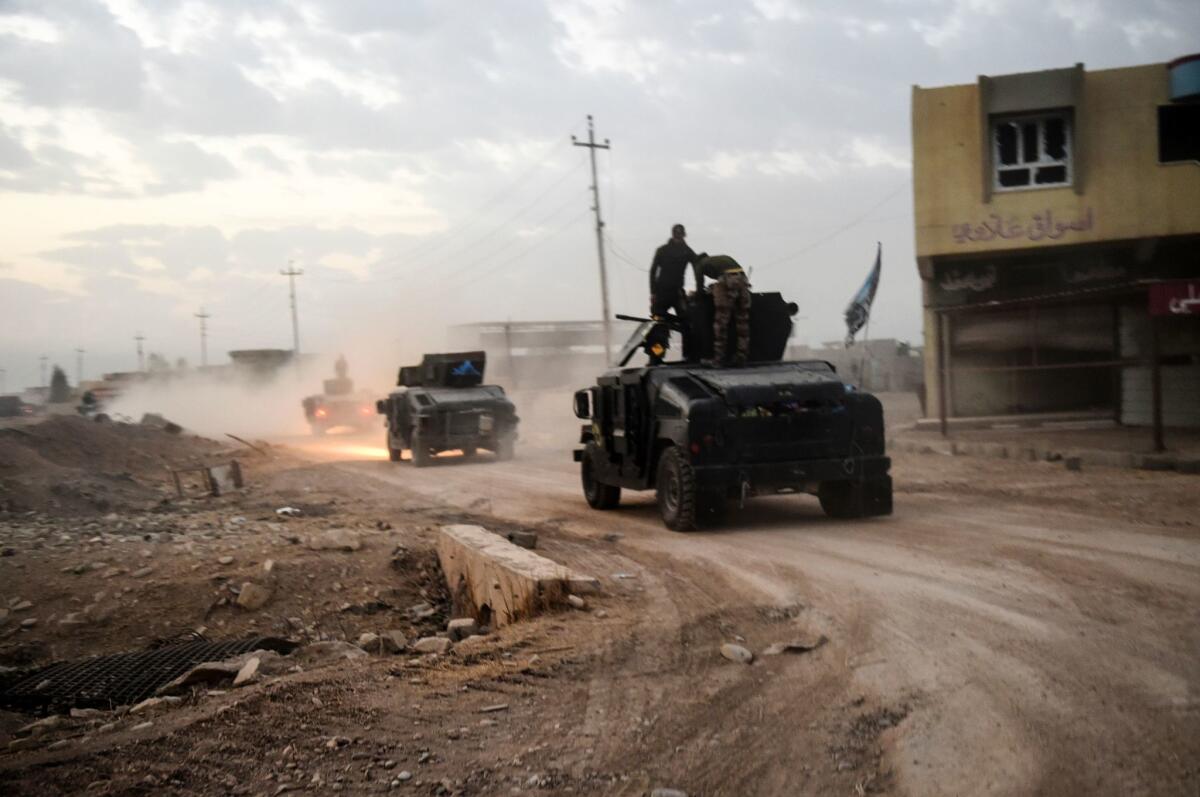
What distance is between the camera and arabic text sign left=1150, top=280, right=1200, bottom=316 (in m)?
14.2

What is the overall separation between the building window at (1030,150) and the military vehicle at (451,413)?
11.5 metres

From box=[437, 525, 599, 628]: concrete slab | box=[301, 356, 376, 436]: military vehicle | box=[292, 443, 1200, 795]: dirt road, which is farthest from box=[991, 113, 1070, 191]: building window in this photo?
box=[301, 356, 376, 436]: military vehicle

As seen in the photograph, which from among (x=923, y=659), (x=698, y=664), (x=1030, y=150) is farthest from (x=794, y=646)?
(x=1030, y=150)

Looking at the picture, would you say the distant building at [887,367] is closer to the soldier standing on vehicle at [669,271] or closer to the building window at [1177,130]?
the building window at [1177,130]

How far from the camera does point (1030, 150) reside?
23.5 meters

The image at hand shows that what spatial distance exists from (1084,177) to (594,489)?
1468 centimetres

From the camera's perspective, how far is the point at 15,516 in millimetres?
13156

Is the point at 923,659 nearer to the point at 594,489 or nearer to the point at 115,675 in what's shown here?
the point at 115,675

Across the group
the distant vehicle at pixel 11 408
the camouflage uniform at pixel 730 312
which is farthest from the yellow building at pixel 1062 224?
the distant vehicle at pixel 11 408

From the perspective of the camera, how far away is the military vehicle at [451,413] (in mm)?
22984

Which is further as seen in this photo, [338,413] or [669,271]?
[338,413]

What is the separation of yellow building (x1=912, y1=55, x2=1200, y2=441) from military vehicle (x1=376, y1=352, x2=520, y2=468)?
904cm

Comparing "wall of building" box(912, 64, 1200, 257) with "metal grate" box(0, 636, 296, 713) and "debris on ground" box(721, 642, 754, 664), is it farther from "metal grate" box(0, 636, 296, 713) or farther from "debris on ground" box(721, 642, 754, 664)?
"debris on ground" box(721, 642, 754, 664)

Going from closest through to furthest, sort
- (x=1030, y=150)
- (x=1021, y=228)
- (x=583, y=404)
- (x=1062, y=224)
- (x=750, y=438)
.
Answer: (x=750, y=438), (x=583, y=404), (x=1062, y=224), (x=1021, y=228), (x=1030, y=150)
